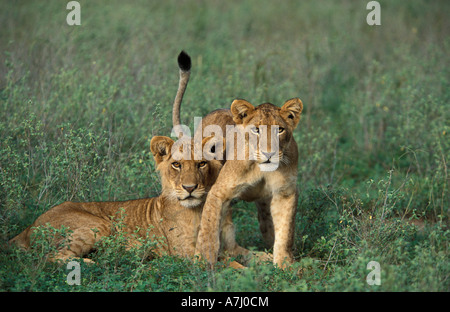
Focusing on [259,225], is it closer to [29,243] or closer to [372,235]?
[372,235]

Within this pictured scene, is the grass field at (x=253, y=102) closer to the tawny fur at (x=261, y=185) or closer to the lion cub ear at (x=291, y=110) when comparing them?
the tawny fur at (x=261, y=185)

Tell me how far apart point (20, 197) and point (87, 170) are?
0.63m

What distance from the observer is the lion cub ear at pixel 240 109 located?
487 centimetres

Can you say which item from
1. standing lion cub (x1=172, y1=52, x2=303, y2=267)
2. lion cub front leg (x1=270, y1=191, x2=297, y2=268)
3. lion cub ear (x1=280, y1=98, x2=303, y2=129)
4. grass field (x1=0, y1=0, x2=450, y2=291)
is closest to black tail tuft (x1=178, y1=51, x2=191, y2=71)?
grass field (x1=0, y1=0, x2=450, y2=291)

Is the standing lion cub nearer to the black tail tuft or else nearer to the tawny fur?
the tawny fur

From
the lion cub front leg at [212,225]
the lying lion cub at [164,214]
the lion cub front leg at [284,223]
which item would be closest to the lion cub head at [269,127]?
the lion cub front leg at [284,223]

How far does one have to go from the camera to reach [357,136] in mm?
8328

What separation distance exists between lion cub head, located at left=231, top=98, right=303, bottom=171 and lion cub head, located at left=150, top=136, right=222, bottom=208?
502 millimetres

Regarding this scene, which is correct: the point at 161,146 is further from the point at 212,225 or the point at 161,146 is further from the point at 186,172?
the point at 212,225

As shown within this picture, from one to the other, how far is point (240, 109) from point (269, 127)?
0.33 meters

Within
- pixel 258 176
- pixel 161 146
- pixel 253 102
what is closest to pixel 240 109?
pixel 258 176

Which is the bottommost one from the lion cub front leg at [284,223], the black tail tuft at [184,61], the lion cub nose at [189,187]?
the lion cub front leg at [284,223]

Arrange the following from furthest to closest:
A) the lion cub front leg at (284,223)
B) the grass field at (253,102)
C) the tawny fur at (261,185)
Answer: the lion cub front leg at (284,223) → the tawny fur at (261,185) → the grass field at (253,102)

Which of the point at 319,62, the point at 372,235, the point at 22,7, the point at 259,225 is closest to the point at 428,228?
the point at 372,235
